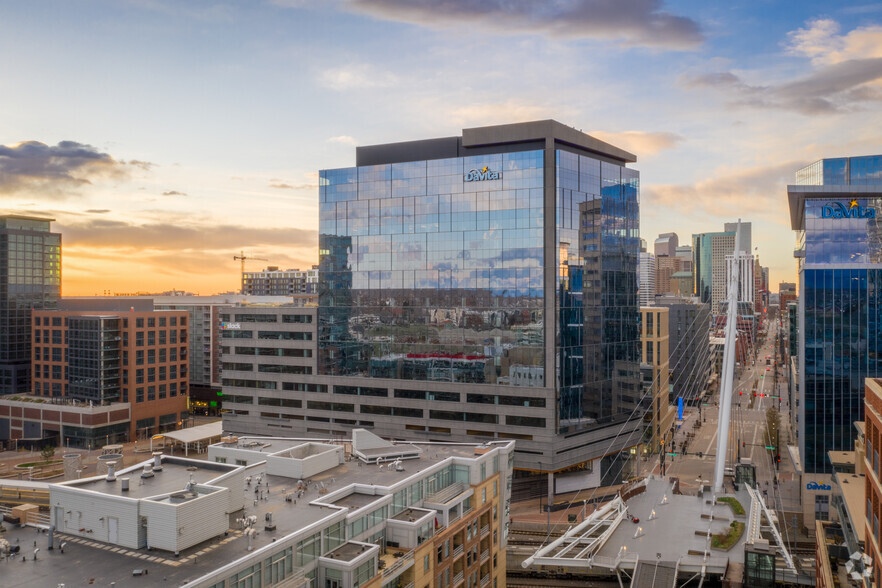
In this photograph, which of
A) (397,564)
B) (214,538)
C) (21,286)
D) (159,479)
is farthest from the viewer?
(21,286)

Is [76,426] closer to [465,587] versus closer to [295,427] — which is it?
[295,427]

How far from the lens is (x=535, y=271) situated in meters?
82.1

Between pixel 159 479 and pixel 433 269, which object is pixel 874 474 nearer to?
pixel 159 479

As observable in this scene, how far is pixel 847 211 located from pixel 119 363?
4638 inches

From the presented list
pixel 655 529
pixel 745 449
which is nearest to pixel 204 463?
pixel 655 529

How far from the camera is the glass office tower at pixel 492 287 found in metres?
81.9

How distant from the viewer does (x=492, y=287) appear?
84562mm

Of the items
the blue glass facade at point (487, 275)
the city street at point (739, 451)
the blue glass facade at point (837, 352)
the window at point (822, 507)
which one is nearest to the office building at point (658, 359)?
the city street at point (739, 451)

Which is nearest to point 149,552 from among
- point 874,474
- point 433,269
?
point 874,474

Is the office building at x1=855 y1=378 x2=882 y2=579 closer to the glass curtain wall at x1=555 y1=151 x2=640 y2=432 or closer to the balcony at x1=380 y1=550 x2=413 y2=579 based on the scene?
the balcony at x1=380 y1=550 x2=413 y2=579

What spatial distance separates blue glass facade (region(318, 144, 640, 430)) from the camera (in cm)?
8231

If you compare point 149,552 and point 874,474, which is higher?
point 874,474

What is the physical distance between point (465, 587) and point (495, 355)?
41.1 metres

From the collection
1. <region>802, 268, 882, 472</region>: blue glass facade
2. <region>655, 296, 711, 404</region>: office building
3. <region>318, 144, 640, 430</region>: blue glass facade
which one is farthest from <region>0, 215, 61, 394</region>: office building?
<region>655, 296, 711, 404</region>: office building
